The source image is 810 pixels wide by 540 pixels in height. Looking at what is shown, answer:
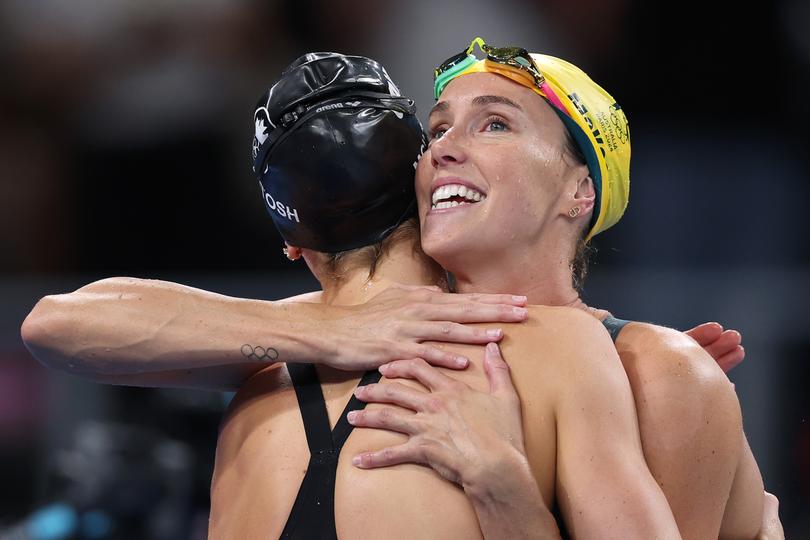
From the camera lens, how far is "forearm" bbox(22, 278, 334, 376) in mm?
2711

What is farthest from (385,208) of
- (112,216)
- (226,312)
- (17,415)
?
(112,216)

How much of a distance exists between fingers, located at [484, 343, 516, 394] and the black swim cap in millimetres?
563

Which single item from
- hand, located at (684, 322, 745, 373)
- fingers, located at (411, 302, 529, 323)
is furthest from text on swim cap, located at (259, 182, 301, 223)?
hand, located at (684, 322, 745, 373)

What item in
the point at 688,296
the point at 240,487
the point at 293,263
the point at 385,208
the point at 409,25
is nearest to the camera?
the point at 240,487

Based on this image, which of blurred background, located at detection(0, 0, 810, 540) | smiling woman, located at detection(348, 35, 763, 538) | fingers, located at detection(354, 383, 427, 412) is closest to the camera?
fingers, located at detection(354, 383, 427, 412)

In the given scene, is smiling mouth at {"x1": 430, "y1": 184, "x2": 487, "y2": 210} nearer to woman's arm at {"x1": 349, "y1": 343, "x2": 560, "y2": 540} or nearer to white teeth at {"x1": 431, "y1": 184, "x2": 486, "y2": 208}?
white teeth at {"x1": 431, "y1": 184, "x2": 486, "y2": 208}

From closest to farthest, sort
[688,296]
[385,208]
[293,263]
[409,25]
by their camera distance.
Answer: [385,208] < [688,296] < [293,263] < [409,25]

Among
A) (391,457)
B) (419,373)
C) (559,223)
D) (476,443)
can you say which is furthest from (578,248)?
(391,457)

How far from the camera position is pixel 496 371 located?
2.54 m

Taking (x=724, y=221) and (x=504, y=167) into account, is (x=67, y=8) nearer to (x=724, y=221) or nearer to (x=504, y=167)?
(x=724, y=221)

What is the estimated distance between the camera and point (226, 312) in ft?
9.14

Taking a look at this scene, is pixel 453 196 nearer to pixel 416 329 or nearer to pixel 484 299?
pixel 484 299

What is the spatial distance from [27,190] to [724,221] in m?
4.89

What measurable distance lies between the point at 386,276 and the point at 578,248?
722 mm
